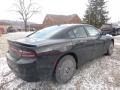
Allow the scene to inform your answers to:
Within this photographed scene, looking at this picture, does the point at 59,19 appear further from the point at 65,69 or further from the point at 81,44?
the point at 65,69

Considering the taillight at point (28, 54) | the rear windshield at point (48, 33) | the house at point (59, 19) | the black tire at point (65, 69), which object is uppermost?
the house at point (59, 19)

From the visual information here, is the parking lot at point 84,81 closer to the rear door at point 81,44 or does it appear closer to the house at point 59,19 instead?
the rear door at point 81,44

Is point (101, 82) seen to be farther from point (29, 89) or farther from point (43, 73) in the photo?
point (29, 89)

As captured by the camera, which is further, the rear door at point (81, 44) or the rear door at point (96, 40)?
the rear door at point (96, 40)

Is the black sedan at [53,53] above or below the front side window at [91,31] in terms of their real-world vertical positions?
below

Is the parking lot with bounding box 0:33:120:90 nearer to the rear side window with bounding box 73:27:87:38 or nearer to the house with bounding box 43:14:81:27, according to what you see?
the rear side window with bounding box 73:27:87:38

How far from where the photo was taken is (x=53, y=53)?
320 cm

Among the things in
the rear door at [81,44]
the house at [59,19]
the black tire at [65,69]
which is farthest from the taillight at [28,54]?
the house at [59,19]

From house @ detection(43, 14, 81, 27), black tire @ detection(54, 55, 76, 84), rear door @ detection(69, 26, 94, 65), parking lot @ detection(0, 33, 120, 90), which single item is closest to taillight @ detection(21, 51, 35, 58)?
black tire @ detection(54, 55, 76, 84)

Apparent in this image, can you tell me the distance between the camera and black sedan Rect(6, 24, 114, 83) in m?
2.99

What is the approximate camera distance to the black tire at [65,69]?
11.3ft

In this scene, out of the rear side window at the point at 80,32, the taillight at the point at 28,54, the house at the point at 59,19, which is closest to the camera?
the taillight at the point at 28,54

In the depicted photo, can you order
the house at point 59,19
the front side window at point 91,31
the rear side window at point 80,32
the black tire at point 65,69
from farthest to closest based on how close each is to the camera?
the house at point 59,19, the front side window at point 91,31, the rear side window at point 80,32, the black tire at point 65,69

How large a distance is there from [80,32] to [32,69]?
192cm
